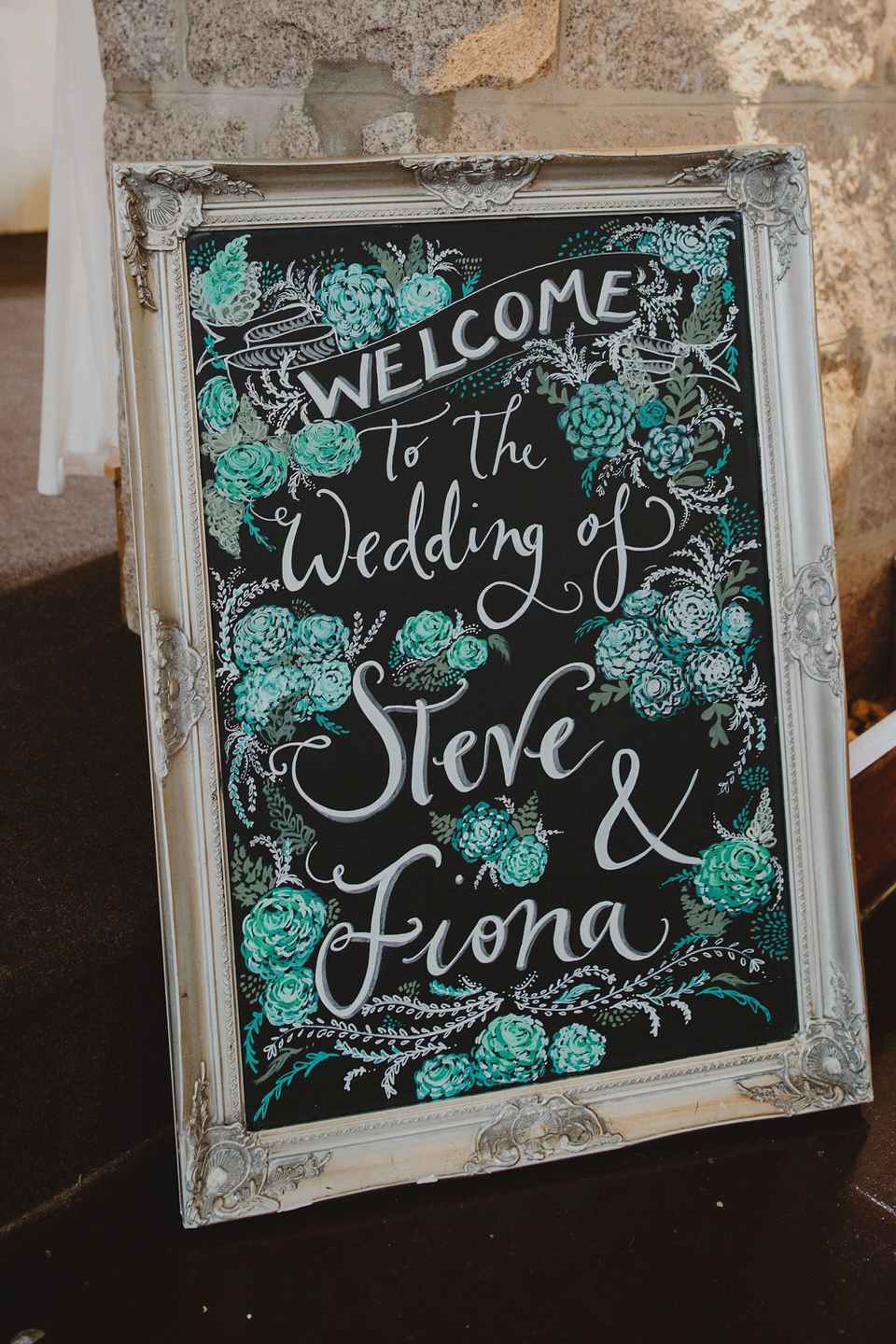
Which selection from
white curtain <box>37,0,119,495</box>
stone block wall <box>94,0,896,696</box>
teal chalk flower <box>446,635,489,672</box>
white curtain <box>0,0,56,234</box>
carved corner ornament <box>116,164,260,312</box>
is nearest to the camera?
carved corner ornament <box>116,164,260,312</box>

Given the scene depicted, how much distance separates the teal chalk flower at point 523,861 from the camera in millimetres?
966

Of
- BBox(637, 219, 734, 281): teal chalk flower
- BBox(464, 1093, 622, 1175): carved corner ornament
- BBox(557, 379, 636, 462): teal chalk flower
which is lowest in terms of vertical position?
BBox(464, 1093, 622, 1175): carved corner ornament

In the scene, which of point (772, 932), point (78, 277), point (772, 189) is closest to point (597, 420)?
point (772, 189)

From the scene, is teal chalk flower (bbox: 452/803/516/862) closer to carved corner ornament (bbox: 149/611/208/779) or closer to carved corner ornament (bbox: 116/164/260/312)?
carved corner ornament (bbox: 149/611/208/779)

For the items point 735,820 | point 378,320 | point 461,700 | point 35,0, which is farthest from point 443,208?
point 35,0

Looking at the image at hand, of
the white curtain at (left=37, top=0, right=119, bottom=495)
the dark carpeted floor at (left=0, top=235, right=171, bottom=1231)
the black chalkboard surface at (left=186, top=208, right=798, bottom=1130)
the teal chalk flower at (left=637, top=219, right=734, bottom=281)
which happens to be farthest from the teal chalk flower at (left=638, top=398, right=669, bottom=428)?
the white curtain at (left=37, top=0, right=119, bottom=495)

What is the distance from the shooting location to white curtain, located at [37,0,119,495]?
5.45 feet

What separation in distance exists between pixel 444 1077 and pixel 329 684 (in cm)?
40

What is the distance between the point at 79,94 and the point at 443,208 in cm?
113

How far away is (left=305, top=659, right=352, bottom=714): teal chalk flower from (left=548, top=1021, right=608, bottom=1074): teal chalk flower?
40 cm

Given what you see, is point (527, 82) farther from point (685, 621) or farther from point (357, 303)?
point (685, 621)

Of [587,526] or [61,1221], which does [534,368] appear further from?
[61,1221]

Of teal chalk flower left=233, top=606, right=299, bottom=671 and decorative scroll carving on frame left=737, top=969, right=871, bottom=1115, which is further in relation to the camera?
decorative scroll carving on frame left=737, top=969, right=871, bottom=1115

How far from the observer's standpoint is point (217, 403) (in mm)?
877
